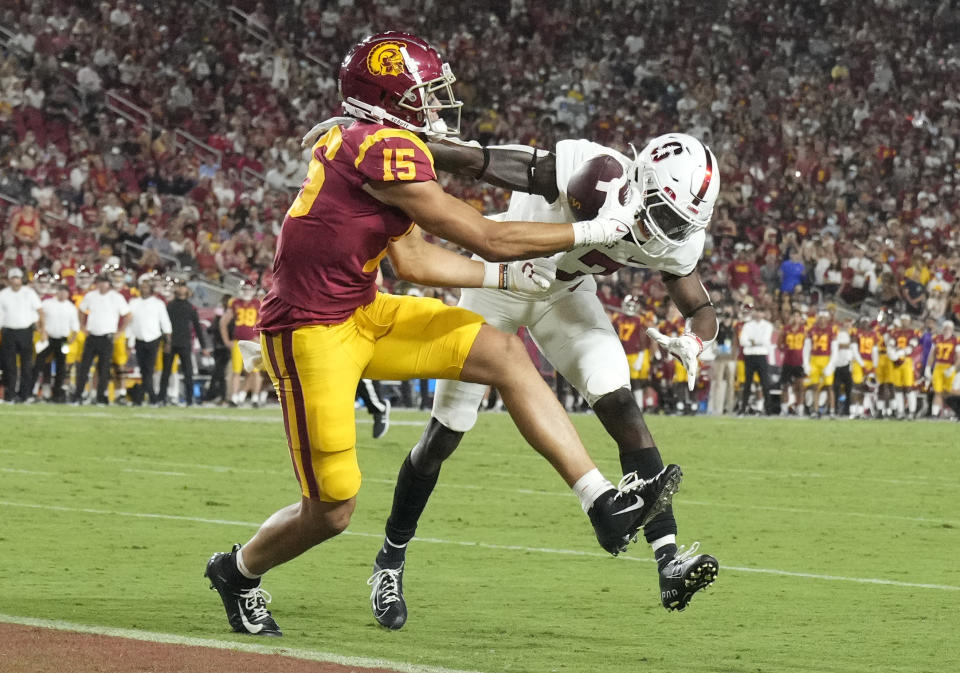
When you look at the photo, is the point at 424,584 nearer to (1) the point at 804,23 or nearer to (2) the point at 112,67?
(2) the point at 112,67

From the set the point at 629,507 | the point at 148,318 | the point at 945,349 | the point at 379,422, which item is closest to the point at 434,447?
the point at 629,507

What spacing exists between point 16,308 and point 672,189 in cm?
A: 1418

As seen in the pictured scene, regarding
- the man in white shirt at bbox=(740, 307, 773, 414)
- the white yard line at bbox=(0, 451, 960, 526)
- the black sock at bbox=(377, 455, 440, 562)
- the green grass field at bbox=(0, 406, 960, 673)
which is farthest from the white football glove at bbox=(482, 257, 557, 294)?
the man in white shirt at bbox=(740, 307, 773, 414)

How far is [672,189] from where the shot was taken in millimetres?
5434

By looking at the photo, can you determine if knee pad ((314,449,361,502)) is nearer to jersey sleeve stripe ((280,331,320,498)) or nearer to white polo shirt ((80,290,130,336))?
jersey sleeve stripe ((280,331,320,498))

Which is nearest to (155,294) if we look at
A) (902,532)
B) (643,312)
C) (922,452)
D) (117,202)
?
(117,202)

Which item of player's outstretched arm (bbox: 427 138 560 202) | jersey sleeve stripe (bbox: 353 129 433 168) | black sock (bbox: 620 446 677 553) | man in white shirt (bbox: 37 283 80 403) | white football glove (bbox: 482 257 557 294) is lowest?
man in white shirt (bbox: 37 283 80 403)

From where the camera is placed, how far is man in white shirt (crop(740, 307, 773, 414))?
69.6ft

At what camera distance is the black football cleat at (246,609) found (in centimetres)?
519

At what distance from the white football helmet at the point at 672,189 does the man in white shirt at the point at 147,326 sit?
13.9 meters

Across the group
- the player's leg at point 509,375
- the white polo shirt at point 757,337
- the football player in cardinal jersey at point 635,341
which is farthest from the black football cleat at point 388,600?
the white polo shirt at point 757,337

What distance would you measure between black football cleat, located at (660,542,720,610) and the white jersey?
2.52ft

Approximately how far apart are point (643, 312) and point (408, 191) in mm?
17872

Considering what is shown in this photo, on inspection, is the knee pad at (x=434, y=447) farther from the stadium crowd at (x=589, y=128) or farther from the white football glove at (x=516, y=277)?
the stadium crowd at (x=589, y=128)
